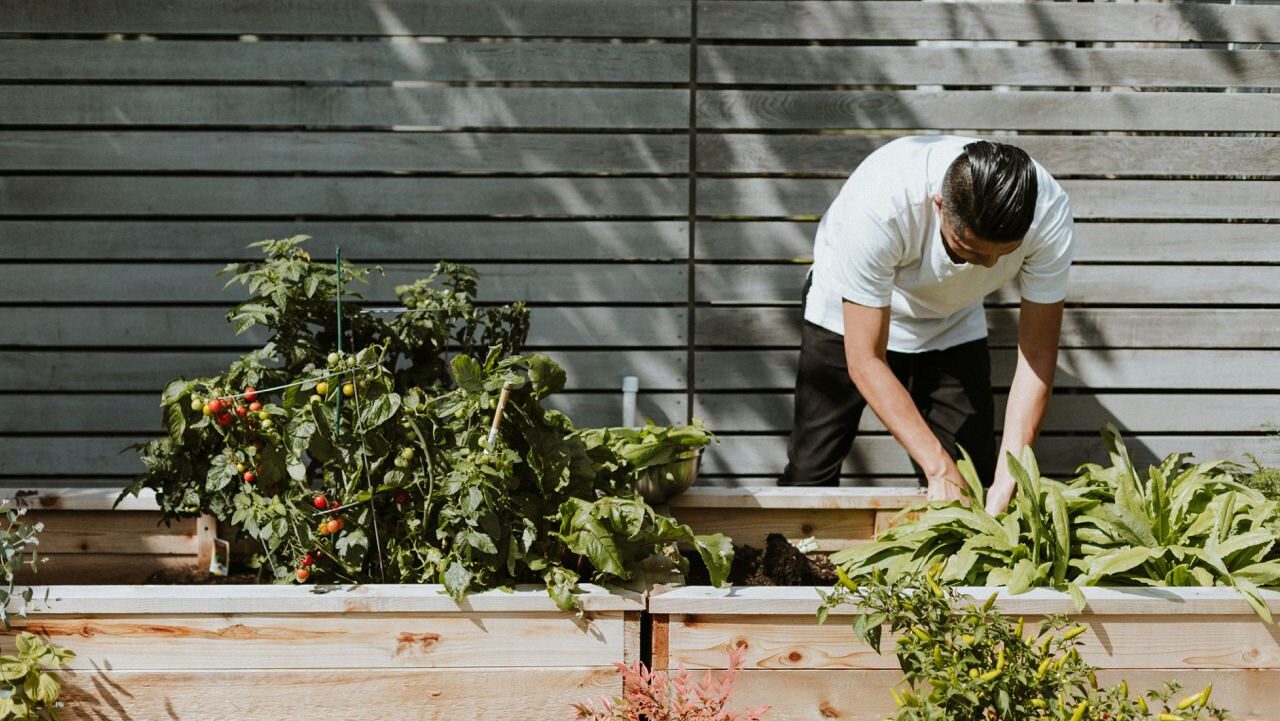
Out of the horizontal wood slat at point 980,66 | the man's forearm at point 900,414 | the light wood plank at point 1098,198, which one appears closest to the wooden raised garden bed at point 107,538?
the man's forearm at point 900,414

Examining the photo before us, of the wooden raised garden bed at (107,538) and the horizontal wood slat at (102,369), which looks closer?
the wooden raised garden bed at (107,538)

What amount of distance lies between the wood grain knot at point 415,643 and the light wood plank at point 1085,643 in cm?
58

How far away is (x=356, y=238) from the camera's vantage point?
4.05 m

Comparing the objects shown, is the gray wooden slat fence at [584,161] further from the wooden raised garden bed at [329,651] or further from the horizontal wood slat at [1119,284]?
the wooden raised garden bed at [329,651]

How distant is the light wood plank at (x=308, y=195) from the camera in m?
4.00

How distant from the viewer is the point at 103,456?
4125mm

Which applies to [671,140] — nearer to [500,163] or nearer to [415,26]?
[500,163]

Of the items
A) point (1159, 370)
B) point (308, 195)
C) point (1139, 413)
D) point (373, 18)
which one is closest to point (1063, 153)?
point (1159, 370)

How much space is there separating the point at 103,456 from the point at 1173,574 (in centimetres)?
381

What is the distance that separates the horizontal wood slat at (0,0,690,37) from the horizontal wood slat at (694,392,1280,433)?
1.56 m

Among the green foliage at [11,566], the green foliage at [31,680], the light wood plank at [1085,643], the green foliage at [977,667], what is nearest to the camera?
the green foliage at [977,667]

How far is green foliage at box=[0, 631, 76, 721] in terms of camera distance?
7.58 feet

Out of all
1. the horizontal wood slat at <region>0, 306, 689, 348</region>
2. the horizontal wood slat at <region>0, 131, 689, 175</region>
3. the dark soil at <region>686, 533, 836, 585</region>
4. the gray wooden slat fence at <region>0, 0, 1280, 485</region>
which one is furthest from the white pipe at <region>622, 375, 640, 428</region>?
the dark soil at <region>686, 533, 836, 585</region>

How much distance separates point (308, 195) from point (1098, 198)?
313 cm
